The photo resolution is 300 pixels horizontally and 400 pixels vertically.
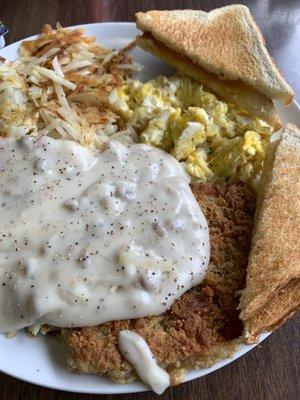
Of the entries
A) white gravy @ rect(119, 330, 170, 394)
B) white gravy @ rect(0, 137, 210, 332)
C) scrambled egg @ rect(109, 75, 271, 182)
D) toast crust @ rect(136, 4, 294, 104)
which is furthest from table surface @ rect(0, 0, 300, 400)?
scrambled egg @ rect(109, 75, 271, 182)

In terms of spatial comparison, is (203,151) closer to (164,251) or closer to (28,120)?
(164,251)

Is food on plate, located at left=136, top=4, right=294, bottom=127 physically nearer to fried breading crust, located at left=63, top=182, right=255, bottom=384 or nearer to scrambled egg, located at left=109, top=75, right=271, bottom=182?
scrambled egg, located at left=109, top=75, right=271, bottom=182

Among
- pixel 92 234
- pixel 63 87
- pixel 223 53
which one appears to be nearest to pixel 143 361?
pixel 92 234

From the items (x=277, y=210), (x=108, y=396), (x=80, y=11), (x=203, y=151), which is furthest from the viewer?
(x=80, y=11)

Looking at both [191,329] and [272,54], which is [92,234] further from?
[272,54]

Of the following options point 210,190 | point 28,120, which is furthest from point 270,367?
point 28,120

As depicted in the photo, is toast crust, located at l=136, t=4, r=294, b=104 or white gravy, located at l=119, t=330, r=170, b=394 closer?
white gravy, located at l=119, t=330, r=170, b=394

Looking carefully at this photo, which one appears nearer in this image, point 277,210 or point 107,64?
point 277,210

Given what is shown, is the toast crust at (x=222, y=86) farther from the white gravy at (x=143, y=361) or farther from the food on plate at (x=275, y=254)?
the white gravy at (x=143, y=361)
